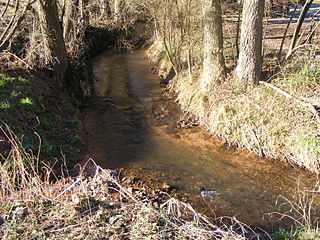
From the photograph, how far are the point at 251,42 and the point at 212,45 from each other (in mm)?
1352

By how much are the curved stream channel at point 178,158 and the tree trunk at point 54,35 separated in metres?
1.68

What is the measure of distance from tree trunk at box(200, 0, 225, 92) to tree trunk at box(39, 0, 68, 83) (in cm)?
460

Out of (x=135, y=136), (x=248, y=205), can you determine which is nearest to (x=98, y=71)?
(x=135, y=136)

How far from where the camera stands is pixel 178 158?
7.41m

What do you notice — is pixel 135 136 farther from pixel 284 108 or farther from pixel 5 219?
pixel 5 219

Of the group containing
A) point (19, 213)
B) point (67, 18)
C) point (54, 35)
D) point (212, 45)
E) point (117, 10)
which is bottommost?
point (19, 213)

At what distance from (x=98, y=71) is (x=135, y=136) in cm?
692

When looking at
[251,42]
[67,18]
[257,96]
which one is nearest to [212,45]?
[251,42]

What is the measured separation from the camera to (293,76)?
26.5 ft

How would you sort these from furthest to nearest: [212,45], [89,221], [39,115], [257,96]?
[212,45] < [257,96] < [39,115] < [89,221]

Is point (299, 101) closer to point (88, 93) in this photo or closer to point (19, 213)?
point (19, 213)

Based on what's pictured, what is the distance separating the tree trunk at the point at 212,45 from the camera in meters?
8.70

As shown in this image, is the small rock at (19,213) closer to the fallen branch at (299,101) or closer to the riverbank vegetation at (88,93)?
the riverbank vegetation at (88,93)

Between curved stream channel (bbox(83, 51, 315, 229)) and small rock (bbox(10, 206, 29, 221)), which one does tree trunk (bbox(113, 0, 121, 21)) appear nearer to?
curved stream channel (bbox(83, 51, 315, 229))
